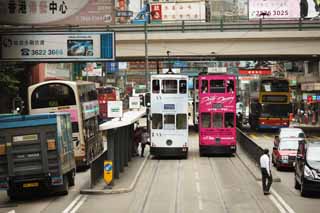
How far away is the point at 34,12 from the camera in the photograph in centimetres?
2312

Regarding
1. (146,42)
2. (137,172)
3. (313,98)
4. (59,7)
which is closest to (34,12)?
(59,7)

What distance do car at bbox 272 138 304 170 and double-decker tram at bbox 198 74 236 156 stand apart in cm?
648

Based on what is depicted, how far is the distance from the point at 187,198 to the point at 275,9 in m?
35.1

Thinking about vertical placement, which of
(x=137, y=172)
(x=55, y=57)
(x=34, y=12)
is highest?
(x=34, y=12)

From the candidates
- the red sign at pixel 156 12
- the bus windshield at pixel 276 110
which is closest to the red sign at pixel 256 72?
the red sign at pixel 156 12

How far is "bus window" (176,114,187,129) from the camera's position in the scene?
112 feet

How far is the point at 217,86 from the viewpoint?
3575cm

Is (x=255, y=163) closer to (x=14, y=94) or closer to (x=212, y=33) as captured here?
(x=212, y=33)

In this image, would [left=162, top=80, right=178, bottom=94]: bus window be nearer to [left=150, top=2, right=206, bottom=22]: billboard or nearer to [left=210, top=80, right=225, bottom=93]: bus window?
[left=210, top=80, right=225, bottom=93]: bus window

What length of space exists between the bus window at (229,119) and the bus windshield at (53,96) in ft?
33.7

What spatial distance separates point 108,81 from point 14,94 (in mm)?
51852

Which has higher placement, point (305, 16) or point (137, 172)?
point (305, 16)

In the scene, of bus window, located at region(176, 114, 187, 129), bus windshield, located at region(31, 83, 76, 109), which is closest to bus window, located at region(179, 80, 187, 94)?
bus window, located at region(176, 114, 187, 129)

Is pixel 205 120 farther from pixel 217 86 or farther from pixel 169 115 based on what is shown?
pixel 169 115
